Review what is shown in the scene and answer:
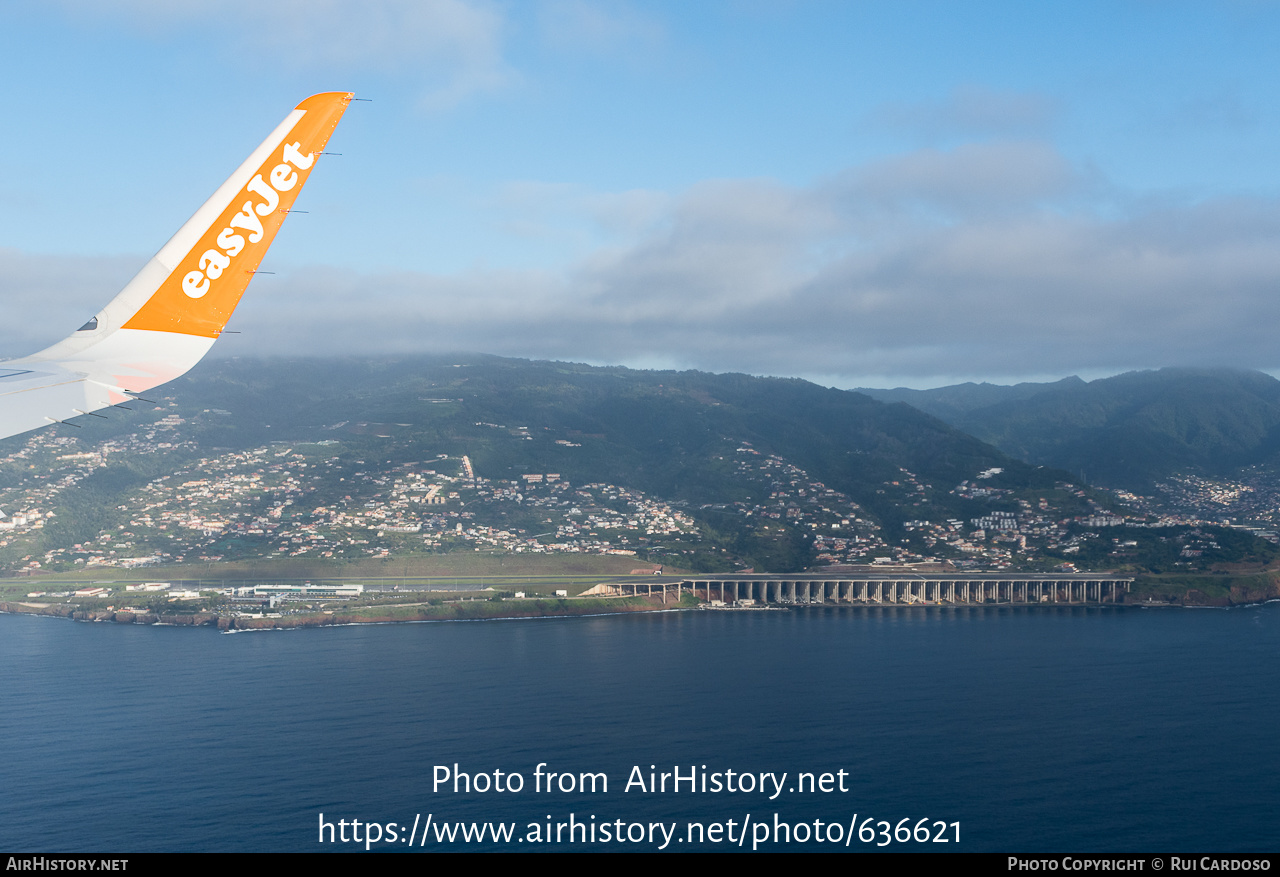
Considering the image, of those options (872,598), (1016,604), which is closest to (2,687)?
(872,598)

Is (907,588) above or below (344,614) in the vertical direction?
below

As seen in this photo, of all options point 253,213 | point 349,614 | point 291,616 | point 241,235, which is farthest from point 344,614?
point 253,213

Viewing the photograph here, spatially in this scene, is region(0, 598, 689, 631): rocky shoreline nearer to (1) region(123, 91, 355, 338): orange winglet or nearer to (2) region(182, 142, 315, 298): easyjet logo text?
(1) region(123, 91, 355, 338): orange winglet

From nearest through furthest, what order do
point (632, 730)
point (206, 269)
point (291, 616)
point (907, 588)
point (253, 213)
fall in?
point (253, 213), point (206, 269), point (632, 730), point (291, 616), point (907, 588)

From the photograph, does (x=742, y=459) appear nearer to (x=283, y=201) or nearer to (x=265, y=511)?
(x=265, y=511)

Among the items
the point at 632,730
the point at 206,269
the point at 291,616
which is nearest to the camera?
the point at 206,269

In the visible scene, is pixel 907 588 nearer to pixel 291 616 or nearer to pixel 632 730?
pixel 632 730
